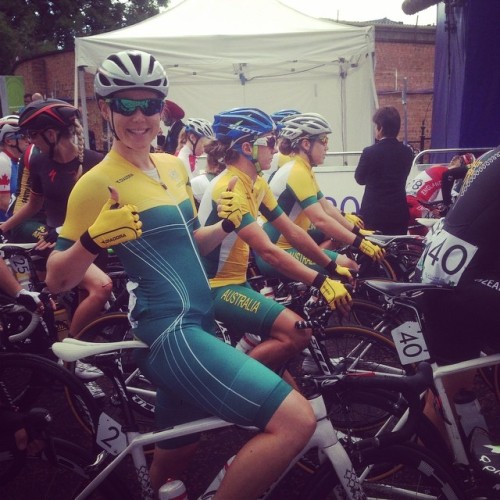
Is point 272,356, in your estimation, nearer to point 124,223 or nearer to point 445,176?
point 124,223

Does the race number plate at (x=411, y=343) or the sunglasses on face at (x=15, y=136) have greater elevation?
the sunglasses on face at (x=15, y=136)

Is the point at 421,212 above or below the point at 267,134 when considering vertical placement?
below

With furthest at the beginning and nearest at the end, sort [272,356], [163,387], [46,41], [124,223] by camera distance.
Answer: [46,41], [272,356], [163,387], [124,223]

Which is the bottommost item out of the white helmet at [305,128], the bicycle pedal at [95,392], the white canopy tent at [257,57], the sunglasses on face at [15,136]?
the bicycle pedal at [95,392]

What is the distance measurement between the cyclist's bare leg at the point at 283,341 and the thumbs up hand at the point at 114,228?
124 cm

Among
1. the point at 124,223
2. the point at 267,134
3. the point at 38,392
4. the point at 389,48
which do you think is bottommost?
the point at 38,392

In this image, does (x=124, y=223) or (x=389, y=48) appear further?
(x=389, y=48)

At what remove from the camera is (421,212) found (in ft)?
22.7

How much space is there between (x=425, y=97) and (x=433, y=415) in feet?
74.5

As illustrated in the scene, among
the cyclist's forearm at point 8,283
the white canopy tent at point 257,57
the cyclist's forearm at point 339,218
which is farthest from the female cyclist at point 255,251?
the white canopy tent at point 257,57

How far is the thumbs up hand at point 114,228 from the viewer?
2.01 meters

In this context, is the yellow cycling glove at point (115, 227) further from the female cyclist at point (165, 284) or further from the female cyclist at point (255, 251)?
the female cyclist at point (255, 251)

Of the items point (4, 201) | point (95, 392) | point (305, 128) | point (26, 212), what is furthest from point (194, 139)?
point (95, 392)

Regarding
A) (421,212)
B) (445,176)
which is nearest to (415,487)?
(445,176)
